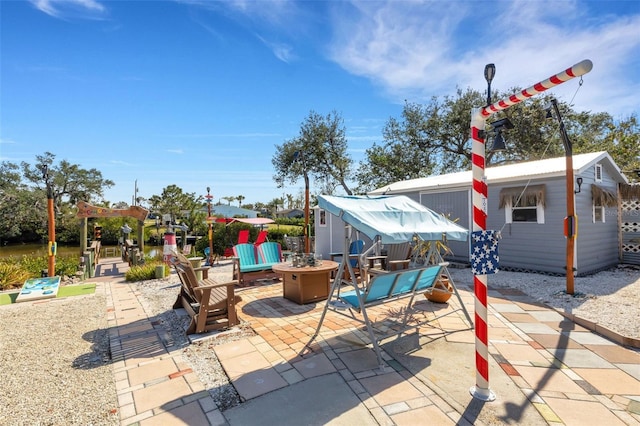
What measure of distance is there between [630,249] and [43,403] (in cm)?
1351

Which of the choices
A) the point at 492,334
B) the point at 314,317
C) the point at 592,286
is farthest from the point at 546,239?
the point at 314,317

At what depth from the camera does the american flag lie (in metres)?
2.62

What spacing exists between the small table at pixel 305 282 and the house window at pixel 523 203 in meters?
5.51

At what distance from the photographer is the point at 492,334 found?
3.99 metres

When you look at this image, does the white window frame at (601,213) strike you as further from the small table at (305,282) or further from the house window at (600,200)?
the small table at (305,282)

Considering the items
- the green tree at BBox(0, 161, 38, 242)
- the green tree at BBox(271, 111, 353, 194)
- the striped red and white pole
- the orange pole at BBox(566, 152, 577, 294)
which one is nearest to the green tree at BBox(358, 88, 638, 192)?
the green tree at BBox(271, 111, 353, 194)

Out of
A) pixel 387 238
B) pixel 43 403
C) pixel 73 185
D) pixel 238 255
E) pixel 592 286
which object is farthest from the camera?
pixel 73 185

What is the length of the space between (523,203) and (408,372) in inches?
281

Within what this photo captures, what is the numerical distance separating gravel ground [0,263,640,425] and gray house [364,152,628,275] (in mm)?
851

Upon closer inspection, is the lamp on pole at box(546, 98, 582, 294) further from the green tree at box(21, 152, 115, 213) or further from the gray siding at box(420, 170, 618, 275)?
the green tree at box(21, 152, 115, 213)

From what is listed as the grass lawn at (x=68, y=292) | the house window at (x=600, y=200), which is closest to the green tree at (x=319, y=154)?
the grass lawn at (x=68, y=292)

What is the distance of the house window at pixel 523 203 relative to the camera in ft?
25.9

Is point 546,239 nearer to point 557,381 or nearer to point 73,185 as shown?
point 557,381

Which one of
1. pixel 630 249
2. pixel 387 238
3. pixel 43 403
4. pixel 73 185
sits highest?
pixel 73 185
